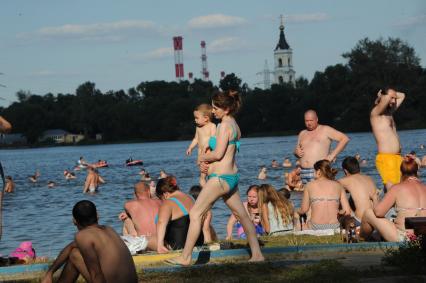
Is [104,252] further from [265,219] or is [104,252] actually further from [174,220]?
[265,219]

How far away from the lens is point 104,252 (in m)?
7.13

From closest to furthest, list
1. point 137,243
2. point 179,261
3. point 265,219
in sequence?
point 179,261, point 137,243, point 265,219

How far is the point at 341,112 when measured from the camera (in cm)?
11900

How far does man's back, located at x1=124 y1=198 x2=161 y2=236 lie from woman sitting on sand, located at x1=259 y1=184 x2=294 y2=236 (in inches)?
70.2

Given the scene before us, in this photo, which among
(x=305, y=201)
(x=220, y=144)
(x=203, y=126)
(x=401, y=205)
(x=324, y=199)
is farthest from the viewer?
(x=305, y=201)

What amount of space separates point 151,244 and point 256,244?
2.33 metres

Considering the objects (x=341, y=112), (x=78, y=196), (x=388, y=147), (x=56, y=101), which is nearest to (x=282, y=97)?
(x=341, y=112)

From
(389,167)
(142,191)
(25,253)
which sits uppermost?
(389,167)

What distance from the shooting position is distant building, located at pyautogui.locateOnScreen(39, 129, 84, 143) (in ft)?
586

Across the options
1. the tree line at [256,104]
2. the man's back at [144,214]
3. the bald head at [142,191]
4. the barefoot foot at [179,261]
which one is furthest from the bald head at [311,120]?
the tree line at [256,104]

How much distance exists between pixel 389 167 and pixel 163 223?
3130 mm

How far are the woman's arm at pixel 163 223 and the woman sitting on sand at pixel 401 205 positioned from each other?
2.21 meters

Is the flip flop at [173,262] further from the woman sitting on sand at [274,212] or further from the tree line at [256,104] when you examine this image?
the tree line at [256,104]

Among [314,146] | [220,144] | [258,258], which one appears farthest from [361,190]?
[220,144]
